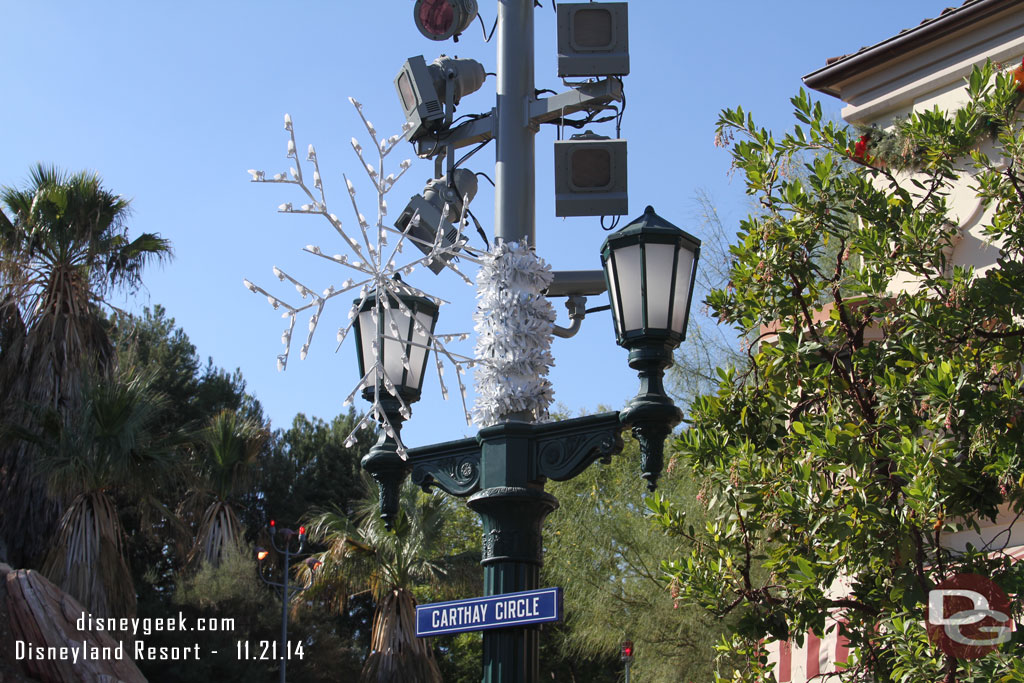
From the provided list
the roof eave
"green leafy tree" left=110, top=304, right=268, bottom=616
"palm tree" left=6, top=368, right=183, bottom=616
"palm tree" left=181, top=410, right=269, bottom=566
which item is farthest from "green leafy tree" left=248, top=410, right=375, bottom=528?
the roof eave

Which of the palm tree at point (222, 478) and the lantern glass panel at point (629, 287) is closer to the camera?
the lantern glass panel at point (629, 287)

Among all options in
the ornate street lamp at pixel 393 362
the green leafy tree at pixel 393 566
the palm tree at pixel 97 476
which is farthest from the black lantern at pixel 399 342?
the green leafy tree at pixel 393 566

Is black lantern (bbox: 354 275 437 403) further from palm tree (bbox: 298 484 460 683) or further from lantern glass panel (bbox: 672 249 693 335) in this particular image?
palm tree (bbox: 298 484 460 683)

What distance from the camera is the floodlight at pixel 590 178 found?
5.96 meters

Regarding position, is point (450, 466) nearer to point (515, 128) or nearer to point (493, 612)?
point (493, 612)

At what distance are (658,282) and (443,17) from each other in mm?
2689

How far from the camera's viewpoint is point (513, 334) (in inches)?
220

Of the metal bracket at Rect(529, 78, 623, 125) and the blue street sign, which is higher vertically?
the metal bracket at Rect(529, 78, 623, 125)

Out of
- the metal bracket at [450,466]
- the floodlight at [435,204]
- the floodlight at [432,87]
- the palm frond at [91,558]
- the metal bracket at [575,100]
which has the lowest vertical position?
the metal bracket at [450,466]

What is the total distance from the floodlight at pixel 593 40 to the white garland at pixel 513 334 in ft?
3.82

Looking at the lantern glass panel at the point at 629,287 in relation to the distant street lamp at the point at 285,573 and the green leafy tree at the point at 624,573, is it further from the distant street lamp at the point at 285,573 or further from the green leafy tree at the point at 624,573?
the distant street lamp at the point at 285,573

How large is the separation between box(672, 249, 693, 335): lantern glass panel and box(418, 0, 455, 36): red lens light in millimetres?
2556

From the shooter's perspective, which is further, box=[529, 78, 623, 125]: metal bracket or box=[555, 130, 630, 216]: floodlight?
box=[555, 130, 630, 216]: floodlight

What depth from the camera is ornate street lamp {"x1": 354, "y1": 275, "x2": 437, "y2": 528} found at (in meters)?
5.59
